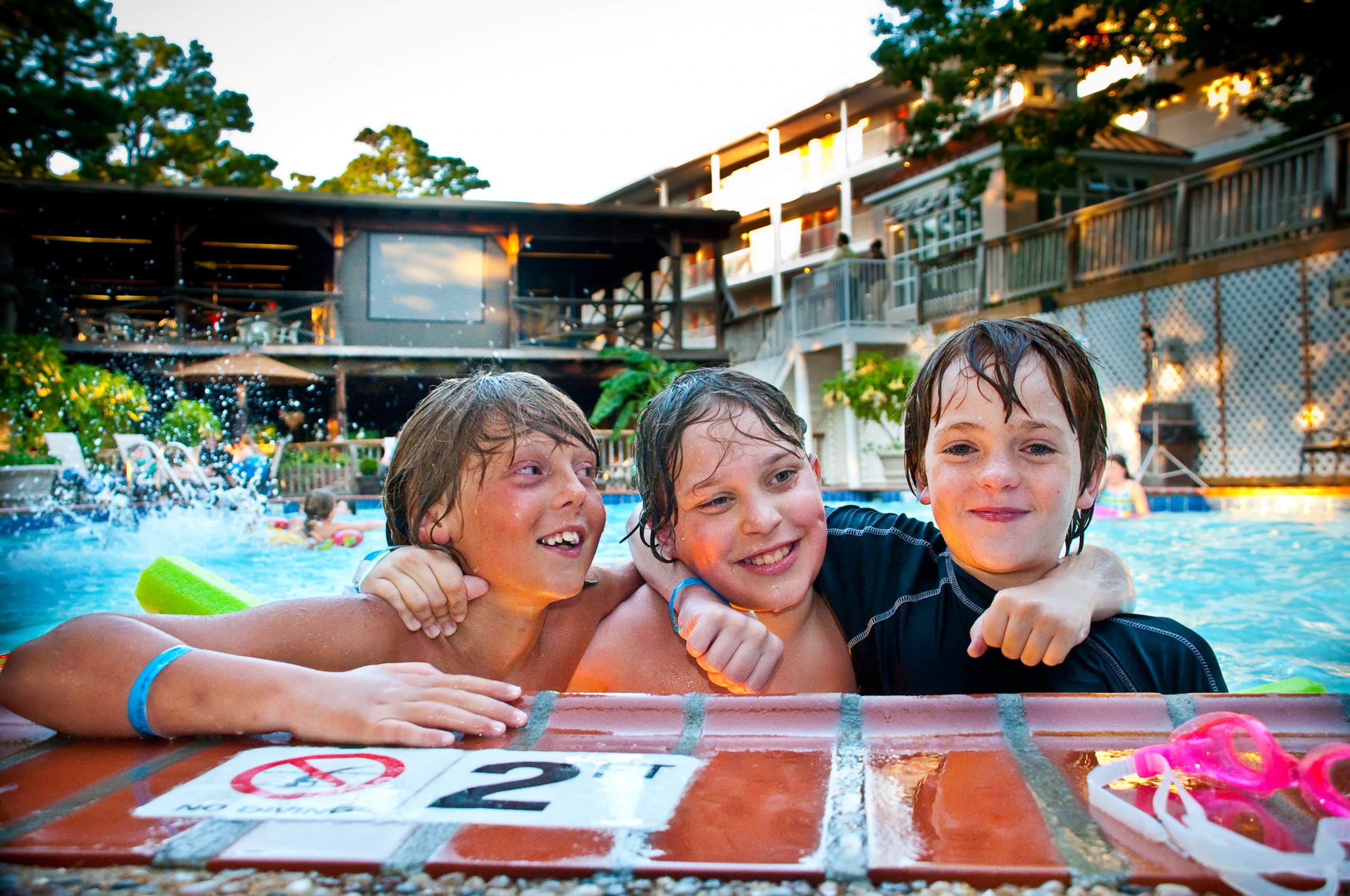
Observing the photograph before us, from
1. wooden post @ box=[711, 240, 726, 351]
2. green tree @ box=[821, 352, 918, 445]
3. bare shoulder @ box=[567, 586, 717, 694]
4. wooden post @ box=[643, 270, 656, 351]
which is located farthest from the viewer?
wooden post @ box=[711, 240, 726, 351]

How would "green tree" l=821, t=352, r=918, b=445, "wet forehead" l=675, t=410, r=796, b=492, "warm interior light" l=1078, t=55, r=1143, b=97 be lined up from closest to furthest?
"wet forehead" l=675, t=410, r=796, b=492 < "green tree" l=821, t=352, r=918, b=445 < "warm interior light" l=1078, t=55, r=1143, b=97

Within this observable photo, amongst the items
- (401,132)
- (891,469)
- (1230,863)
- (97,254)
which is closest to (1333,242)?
(891,469)

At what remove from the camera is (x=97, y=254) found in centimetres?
1597

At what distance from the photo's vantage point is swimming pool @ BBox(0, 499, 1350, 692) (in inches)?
189

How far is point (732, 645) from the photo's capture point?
65.4 inches

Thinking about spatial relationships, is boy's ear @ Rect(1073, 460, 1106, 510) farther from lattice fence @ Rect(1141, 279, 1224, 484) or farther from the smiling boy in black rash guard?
lattice fence @ Rect(1141, 279, 1224, 484)

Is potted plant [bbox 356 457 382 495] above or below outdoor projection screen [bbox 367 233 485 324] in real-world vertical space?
below

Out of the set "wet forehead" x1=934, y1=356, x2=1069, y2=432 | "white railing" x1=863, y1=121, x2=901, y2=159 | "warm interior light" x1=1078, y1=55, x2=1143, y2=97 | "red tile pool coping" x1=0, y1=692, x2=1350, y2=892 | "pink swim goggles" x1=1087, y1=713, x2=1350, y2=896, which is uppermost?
"white railing" x1=863, y1=121, x2=901, y2=159

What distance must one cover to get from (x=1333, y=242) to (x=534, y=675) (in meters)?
10.5

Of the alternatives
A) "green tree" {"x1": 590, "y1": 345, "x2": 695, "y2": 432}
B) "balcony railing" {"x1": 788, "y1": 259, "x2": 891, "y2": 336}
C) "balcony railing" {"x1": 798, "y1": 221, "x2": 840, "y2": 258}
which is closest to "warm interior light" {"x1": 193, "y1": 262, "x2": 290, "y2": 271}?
"green tree" {"x1": 590, "y1": 345, "x2": 695, "y2": 432}

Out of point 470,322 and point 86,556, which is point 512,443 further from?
point 470,322

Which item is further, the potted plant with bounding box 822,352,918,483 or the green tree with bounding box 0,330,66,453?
the potted plant with bounding box 822,352,918,483

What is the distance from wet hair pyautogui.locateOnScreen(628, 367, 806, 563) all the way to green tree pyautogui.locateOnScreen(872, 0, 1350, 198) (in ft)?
36.2

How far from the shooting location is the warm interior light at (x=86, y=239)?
14.6 m
